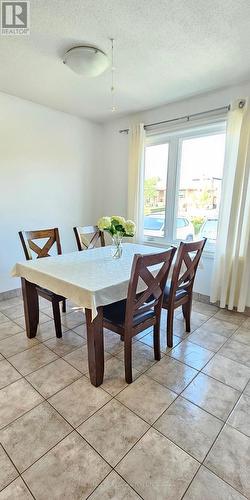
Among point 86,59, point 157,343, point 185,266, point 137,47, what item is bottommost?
point 157,343

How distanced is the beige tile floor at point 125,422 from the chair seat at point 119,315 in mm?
424

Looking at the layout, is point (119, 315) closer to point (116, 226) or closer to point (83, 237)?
point (116, 226)

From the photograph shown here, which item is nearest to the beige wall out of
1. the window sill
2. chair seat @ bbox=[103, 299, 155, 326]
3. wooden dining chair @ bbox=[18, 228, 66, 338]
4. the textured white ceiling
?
the textured white ceiling

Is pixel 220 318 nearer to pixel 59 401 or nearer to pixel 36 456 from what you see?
pixel 59 401

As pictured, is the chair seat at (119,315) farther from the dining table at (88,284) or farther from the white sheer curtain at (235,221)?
the white sheer curtain at (235,221)

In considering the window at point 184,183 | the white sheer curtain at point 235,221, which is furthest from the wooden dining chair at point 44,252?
the white sheer curtain at point 235,221

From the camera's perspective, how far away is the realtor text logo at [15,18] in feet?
5.00

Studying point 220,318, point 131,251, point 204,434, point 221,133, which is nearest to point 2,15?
point 131,251

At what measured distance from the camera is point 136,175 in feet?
11.1

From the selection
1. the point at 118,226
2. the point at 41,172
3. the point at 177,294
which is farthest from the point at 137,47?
the point at 177,294

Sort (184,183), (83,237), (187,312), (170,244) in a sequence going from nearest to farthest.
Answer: (187,312)
(83,237)
(184,183)
(170,244)

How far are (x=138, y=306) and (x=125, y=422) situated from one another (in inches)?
25.8

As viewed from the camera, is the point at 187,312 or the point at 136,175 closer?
the point at 187,312

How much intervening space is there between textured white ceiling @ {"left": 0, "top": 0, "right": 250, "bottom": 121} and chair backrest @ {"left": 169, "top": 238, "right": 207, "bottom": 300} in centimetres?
148
